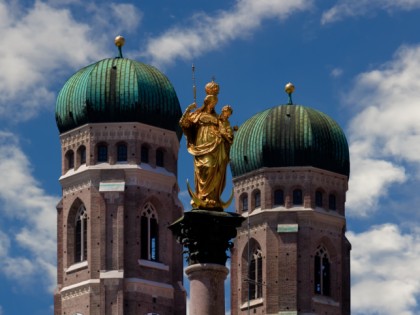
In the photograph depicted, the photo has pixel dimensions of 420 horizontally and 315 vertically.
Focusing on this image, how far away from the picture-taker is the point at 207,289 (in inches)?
1970

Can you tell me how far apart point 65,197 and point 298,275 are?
14690mm

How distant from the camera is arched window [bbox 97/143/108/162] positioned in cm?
11806

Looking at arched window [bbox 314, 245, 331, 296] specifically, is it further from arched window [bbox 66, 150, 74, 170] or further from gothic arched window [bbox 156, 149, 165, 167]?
arched window [bbox 66, 150, 74, 170]

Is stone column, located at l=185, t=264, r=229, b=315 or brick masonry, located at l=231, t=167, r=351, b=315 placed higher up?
brick masonry, located at l=231, t=167, r=351, b=315

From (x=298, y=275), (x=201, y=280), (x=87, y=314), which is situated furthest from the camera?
(x=298, y=275)

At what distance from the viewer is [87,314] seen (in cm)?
11494

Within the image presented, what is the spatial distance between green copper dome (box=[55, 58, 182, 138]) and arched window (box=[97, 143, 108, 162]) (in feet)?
4.78

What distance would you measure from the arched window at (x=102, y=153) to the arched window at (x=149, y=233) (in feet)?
11.5

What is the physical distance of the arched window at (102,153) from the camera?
11806cm

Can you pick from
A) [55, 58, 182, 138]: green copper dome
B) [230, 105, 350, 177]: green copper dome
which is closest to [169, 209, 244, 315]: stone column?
[55, 58, 182, 138]: green copper dome

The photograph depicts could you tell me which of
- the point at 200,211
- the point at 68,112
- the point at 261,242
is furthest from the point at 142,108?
the point at 200,211

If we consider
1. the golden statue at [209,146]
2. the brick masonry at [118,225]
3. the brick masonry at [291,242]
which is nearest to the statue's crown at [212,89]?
the golden statue at [209,146]

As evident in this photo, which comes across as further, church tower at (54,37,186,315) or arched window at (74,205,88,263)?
arched window at (74,205,88,263)

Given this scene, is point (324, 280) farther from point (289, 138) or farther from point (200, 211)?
point (200, 211)
